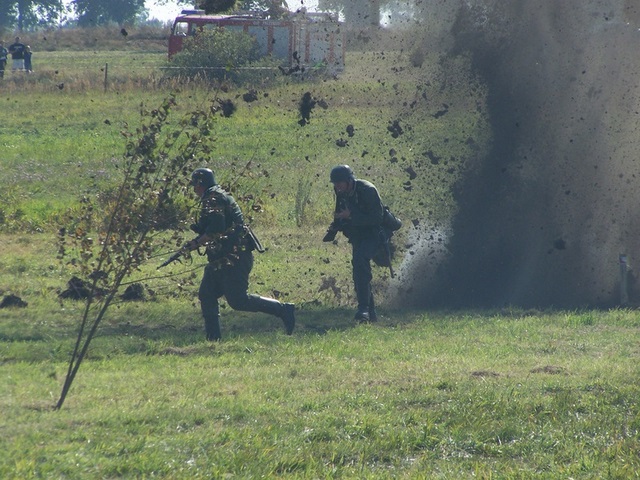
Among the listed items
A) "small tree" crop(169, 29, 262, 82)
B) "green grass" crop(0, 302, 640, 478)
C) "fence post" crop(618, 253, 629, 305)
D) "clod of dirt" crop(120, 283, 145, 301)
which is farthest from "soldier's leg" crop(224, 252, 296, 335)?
"small tree" crop(169, 29, 262, 82)

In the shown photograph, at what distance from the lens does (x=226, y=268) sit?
10680 millimetres

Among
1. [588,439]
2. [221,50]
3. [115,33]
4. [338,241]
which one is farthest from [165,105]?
[115,33]

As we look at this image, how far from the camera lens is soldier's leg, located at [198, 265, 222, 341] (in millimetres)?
10773

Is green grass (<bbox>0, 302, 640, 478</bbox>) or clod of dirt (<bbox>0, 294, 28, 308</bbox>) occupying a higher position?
green grass (<bbox>0, 302, 640, 478</bbox>)

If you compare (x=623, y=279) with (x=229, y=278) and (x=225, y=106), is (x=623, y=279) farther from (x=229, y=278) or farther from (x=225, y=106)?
(x=225, y=106)

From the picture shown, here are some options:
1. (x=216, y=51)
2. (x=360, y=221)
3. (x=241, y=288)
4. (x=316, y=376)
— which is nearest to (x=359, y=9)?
(x=360, y=221)

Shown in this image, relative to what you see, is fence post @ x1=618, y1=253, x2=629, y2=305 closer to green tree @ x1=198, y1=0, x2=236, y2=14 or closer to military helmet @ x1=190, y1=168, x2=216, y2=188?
military helmet @ x1=190, y1=168, x2=216, y2=188

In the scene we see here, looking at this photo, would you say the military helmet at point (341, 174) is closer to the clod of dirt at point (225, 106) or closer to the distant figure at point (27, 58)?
the clod of dirt at point (225, 106)

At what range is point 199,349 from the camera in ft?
33.7

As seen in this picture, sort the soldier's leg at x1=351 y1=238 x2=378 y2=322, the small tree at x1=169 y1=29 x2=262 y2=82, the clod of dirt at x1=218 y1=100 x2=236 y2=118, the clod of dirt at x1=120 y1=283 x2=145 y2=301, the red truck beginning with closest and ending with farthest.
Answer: the clod of dirt at x1=218 y1=100 x2=236 y2=118 < the soldier's leg at x1=351 y1=238 x2=378 y2=322 < the clod of dirt at x1=120 y1=283 x2=145 y2=301 < the red truck < the small tree at x1=169 y1=29 x2=262 y2=82

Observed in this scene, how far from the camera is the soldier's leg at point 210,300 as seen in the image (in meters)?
10.8

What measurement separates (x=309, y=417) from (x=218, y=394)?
98 centimetres

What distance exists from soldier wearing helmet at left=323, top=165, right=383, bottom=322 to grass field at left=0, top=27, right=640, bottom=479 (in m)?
0.33

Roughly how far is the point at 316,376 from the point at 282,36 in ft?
98.3
